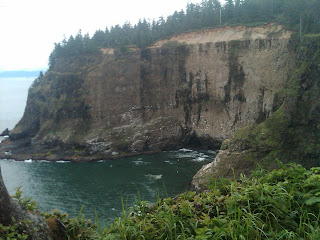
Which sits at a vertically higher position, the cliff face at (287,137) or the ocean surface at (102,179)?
the cliff face at (287,137)

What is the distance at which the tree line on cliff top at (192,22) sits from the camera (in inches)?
1594

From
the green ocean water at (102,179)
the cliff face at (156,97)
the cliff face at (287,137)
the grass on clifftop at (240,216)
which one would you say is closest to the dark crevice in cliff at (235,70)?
the cliff face at (156,97)

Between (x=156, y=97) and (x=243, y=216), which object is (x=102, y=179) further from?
(x=243, y=216)

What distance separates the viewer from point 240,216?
4.73 m

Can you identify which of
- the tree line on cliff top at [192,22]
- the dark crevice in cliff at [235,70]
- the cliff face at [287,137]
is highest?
the tree line on cliff top at [192,22]

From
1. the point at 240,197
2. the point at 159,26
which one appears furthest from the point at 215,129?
the point at 240,197

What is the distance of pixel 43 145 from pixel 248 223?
151 ft

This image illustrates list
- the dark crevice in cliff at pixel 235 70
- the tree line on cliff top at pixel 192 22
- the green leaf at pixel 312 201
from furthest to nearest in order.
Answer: the dark crevice in cliff at pixel 235 70 < the tree line on cliff top at pixel 192 22 < the green leaf at pixel 312 201

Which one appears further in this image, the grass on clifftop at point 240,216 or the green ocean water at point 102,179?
the green ocean water at point 102,179

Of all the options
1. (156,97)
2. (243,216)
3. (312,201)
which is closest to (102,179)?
(156,97)

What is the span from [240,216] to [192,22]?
48.9 m

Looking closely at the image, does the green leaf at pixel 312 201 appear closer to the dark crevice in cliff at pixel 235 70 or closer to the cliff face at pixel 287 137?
the cliff face at pixel 287 137

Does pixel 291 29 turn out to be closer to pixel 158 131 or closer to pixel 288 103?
pixel 288 103

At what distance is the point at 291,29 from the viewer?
3941 centimetres
